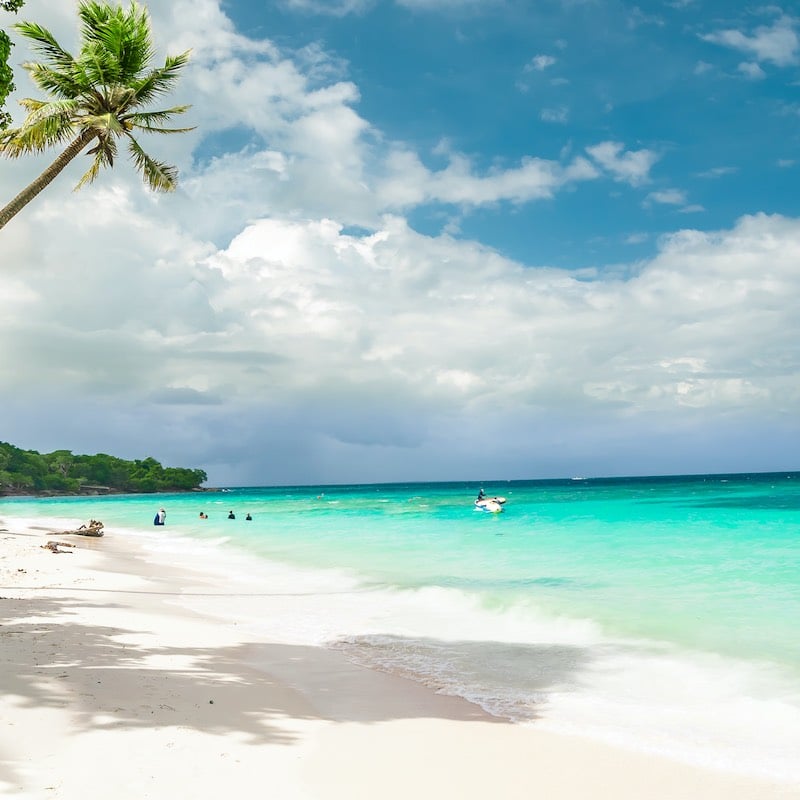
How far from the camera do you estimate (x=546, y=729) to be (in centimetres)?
730

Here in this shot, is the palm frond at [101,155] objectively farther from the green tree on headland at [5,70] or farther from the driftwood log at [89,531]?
the driftwood log at [89,531]

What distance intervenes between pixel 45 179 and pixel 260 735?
10146mm

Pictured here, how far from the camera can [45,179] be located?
11500 mm

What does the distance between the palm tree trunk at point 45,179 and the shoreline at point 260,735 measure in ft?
22.4

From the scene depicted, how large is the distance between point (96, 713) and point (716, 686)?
818 cm

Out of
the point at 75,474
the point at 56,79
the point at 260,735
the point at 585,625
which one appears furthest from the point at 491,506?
the point at 75,474


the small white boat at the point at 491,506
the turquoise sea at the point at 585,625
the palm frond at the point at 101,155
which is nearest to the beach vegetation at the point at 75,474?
the small white boat at the point at 491,506

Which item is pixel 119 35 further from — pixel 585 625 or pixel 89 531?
pixel 89 531

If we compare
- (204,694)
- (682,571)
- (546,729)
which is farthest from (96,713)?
(682,571)

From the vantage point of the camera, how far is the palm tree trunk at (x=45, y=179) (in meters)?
10.6

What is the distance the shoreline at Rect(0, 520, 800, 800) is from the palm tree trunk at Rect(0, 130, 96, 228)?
683 centimetres

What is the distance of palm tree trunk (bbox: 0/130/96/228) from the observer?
10.6 metres

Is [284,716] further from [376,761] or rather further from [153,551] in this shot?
[153,551]

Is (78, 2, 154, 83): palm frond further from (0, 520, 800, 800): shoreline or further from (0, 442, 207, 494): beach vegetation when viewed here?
(0, 442, 207, 494): beach vegetation
